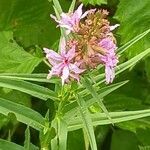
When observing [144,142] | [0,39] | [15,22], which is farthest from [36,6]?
[144,142]

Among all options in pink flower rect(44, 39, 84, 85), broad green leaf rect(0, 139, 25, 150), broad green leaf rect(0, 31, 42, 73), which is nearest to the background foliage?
broad green leaf rect(0, 31, 42, 73)

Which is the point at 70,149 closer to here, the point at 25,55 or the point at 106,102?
the point at 106,102

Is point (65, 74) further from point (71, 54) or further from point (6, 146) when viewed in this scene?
point (6, 146)

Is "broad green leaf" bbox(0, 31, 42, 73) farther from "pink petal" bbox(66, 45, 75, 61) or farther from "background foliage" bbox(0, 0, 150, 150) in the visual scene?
"pink petal" bbox(66, 45, 75, 61)

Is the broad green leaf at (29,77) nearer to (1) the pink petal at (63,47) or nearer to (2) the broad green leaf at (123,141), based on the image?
(1) the pink petal at (63,47)

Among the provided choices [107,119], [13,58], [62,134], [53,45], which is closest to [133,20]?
[53,45]

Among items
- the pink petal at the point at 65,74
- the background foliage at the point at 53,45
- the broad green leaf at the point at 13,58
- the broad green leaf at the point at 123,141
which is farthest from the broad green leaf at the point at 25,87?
the broad green leaf at the point at 123,141
